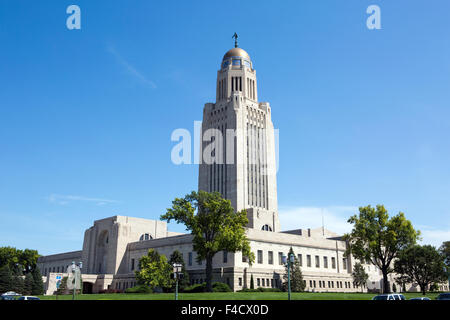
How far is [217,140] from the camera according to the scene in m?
103

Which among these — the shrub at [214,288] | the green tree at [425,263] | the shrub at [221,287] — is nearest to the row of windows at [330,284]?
the green tree at [425,263]

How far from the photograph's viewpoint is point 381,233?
5669 centimetres

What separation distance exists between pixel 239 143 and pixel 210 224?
47.5m

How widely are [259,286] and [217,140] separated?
47318 millimetres

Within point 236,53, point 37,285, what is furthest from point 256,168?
point 37,285

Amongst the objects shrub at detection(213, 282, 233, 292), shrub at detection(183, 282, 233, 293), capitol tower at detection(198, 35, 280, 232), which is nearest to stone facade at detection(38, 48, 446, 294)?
capitol tower at detection(198, 35, 280, 232)

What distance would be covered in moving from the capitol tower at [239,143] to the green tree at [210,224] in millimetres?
39031

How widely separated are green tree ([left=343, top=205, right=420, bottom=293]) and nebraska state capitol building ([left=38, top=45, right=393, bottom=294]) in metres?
6.74

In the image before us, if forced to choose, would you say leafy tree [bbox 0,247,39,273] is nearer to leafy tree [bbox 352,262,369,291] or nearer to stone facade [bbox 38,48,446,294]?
stone facade [bbox 38,48,446,294]

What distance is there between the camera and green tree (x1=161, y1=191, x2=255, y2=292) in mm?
51062

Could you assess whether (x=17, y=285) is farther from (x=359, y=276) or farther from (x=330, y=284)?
(x=359, y=276)

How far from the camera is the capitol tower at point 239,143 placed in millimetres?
96375
